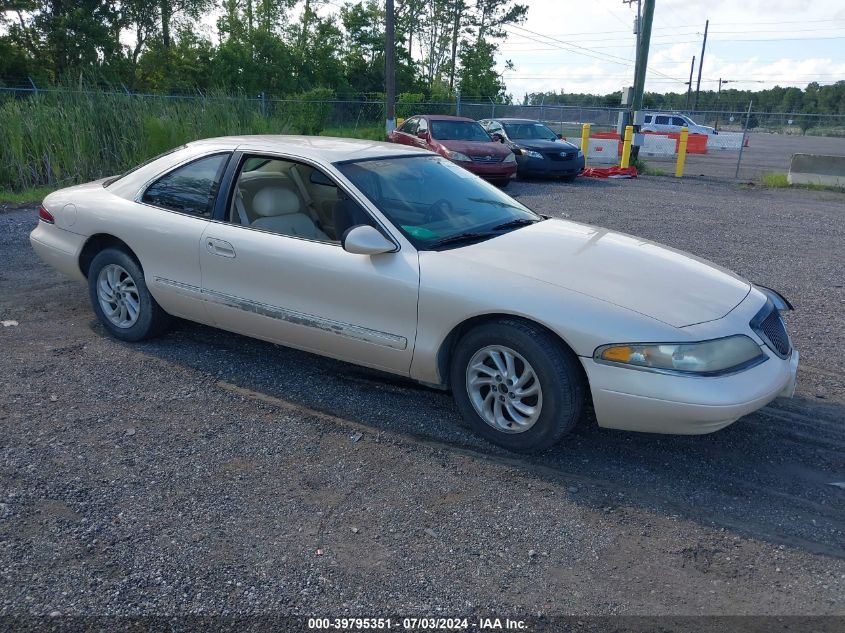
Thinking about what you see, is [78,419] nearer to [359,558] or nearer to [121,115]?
[359,558]

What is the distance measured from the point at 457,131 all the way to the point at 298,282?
42.1 ft

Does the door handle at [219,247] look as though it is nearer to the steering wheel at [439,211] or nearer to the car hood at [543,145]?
the steering wheel at [439,211]

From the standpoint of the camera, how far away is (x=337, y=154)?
14.9 feet

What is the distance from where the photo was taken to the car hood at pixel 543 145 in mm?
17531

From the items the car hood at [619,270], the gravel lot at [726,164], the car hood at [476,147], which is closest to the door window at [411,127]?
the car hood at [476,147]

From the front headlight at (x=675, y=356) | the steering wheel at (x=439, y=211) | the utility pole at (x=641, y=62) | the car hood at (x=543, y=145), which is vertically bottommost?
the front headlight at (x=675, y=356)

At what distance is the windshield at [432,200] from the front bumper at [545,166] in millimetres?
12911

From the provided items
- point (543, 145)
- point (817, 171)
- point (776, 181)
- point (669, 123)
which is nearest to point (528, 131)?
point (543, 145)

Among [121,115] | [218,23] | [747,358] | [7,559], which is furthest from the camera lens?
[218,23]

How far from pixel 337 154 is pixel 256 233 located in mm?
720

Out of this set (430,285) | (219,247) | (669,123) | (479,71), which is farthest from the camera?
(479,71)

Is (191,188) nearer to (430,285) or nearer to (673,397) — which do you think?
(430,285)

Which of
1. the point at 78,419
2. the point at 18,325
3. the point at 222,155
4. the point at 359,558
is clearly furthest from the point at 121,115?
the point at 359,558

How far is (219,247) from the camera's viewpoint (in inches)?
179
